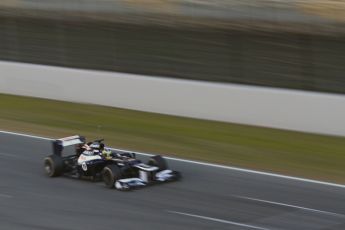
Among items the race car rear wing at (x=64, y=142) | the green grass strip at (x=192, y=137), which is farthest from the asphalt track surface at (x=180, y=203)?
the green grass strip at (x=192, y=137)

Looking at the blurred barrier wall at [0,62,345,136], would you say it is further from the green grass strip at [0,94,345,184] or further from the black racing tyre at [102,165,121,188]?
the black racing tyre at [102,165,121,188]

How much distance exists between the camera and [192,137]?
1781cm

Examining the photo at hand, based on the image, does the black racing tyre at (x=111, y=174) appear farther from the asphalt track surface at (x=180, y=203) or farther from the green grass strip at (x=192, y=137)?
the green grass strip at (x=192, y=137)

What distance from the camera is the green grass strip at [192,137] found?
15101 mm

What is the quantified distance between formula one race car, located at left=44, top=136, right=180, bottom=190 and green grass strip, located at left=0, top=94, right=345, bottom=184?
7.99 ft

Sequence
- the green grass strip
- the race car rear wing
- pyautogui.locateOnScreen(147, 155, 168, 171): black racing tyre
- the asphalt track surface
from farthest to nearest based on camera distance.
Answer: the green grass strip
the race car rear wing
pyautogui.locateOnScreen(147, 155, 168, 171): black racing tyre
the asphalt track surface

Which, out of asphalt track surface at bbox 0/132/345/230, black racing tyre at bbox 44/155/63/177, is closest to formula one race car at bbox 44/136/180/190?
black racing tyre at bbox 44/155/63/177

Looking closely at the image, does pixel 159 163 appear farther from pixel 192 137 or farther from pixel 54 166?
pixel 192 137

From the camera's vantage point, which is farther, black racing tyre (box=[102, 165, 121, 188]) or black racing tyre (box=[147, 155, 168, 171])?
black racing tyre (box=[147, 155, 168, 171])

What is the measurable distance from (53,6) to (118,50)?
321 cm

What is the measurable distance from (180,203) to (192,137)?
6233mm

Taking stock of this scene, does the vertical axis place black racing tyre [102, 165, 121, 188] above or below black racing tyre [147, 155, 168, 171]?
below

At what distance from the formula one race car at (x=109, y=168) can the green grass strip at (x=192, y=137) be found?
2435 millimetres

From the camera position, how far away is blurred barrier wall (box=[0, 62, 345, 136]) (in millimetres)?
17406
